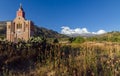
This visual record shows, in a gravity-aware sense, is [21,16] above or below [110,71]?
above

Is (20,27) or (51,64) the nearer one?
(51,64)

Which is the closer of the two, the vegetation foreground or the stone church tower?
the vegetation foreground

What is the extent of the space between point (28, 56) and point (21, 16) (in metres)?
58.1

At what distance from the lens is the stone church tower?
61.5m

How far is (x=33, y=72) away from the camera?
625cm

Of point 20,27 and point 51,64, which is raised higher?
point 20,27

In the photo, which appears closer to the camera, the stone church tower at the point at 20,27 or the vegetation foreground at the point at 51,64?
the vegetation foreground at the point at 51,64

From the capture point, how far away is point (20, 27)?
A: 66438mm

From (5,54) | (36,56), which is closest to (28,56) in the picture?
(36,56)

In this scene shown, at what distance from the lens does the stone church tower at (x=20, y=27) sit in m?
61.5

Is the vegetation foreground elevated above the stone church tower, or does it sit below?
below

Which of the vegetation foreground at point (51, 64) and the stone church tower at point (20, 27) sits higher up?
the stone church tower at point (20, 27)

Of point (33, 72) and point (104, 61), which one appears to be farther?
point (104, 61)

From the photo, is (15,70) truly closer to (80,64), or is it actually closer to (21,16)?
(80,64)
